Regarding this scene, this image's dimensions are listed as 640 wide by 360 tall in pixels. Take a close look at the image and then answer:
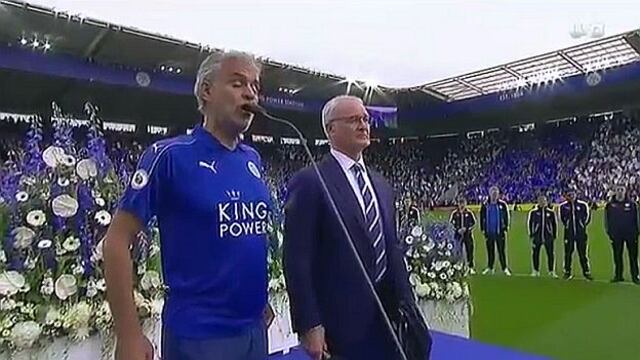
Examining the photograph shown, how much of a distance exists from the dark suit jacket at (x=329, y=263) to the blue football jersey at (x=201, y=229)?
0.37 meters

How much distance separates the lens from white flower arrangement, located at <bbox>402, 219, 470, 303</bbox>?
324 centimetres

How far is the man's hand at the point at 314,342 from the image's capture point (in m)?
1.43

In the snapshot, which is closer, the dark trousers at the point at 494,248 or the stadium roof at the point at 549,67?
the dark trousers at the point at 494,248

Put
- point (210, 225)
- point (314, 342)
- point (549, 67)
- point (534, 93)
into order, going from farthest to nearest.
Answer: point (549, 67) → point (534, 93) → point (314, 342) → point (210, 225)

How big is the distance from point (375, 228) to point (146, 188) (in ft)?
2.00

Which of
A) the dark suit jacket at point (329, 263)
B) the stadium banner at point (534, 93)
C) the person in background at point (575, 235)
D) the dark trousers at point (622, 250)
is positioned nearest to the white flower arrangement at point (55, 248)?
the dark suit jacket at point (329, 263)

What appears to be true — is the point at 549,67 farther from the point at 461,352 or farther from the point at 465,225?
the point at 461,352

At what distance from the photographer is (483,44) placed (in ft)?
12.0

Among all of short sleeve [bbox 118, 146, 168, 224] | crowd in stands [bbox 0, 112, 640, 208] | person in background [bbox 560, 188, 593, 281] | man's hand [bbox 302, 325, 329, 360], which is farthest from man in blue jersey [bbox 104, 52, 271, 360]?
person in background [bbox 560, 188, 593, 281]

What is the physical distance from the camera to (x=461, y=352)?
311cm

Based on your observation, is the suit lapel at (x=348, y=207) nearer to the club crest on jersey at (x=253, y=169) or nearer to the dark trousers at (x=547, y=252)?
the club crest on jersey at (x=253, y=169)

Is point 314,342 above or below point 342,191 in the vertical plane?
below

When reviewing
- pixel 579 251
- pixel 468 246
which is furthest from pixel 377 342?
pixel 579 251

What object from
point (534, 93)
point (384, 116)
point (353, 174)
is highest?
point (534, 93)
